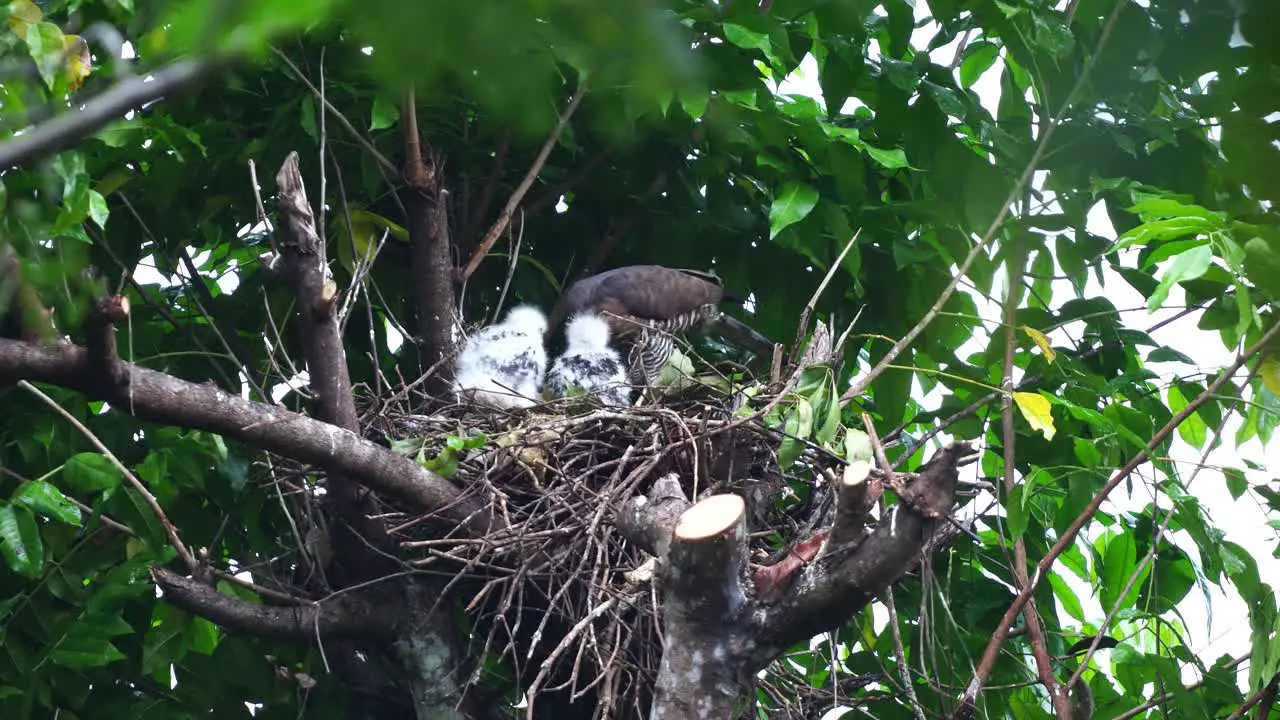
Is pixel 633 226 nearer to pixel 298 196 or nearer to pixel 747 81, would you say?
pixel 747 81

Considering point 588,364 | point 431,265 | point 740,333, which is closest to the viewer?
point 431,265

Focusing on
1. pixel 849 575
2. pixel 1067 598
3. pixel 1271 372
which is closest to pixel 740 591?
pixel 849 575

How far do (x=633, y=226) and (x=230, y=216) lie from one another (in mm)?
1444

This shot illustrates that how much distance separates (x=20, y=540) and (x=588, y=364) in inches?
79.4

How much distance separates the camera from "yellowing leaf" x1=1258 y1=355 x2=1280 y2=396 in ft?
10.3

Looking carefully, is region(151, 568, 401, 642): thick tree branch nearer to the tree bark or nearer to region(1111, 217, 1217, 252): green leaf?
the tree bark

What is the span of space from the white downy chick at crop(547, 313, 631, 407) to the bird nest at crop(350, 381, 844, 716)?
1.86 ft

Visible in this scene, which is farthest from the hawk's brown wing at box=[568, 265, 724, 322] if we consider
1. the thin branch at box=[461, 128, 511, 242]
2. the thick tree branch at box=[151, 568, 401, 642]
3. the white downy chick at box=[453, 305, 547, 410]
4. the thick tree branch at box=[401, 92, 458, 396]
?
the thick tree branch at box=[151, 568, 401, 642]

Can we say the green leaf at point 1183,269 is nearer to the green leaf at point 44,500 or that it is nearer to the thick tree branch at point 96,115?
the thick tree branch at point 96,115

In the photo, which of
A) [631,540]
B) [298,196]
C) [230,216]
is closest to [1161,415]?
[631,540]

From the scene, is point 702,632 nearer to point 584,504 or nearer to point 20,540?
point 584,504

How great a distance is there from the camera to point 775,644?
2.81m

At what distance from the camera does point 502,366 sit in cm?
450

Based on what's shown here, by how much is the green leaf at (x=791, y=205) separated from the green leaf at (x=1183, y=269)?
1.32m
